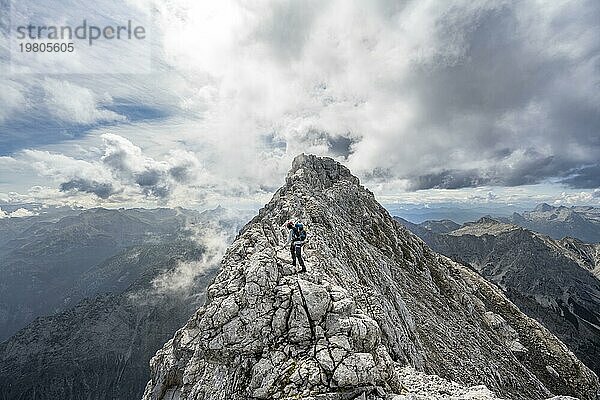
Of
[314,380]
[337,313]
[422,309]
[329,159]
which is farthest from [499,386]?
[329,159]

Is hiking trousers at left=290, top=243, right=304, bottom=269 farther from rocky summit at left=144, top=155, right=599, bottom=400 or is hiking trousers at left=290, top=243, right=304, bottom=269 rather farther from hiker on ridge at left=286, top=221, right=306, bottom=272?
rocky summit at left=144, top=155, right=599, bottom=400

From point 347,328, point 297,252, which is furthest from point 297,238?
point 347,328

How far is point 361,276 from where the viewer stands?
5178 cm

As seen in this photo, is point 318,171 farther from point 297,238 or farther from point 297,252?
point 297,238

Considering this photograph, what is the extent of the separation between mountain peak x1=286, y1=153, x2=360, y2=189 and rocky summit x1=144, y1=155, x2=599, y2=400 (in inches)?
37.2

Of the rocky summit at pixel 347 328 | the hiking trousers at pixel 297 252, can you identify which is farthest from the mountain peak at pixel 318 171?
the hiking trousers at pixel 297 252

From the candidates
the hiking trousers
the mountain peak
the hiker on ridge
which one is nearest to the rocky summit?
the mountain peak

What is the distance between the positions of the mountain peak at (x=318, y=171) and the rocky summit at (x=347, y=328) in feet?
3.10

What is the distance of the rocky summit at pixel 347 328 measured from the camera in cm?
2361

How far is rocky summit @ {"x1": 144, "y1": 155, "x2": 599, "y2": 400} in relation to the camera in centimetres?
2361

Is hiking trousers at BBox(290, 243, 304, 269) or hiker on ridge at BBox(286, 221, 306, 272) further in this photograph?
hiking trousers at BBox(290, 243, 304, 269)

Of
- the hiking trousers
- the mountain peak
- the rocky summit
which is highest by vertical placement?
the mountain peak

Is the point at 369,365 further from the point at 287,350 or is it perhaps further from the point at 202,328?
the point at 202,328

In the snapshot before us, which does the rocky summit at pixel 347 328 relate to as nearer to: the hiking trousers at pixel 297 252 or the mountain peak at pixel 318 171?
the mountain peak at pixel 318 171
